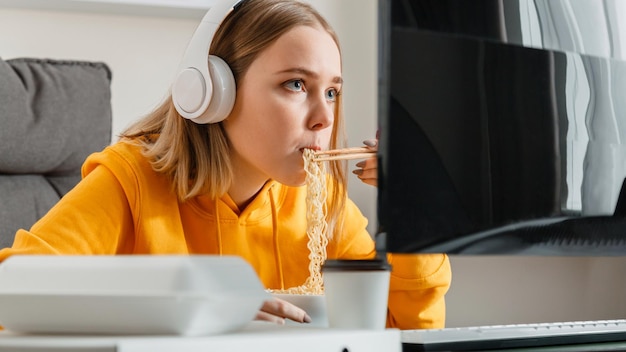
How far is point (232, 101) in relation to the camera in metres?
1.25

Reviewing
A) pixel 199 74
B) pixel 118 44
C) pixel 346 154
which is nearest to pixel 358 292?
pixel 346 154

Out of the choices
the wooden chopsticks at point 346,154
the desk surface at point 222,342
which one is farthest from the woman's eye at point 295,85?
the desk surface at point 222,342

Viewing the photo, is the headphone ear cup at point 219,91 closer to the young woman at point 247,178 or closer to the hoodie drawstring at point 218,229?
the young woman at point 247,178

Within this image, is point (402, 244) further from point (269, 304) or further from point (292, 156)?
point (292, 156)

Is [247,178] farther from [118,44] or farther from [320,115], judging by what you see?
[118,44]

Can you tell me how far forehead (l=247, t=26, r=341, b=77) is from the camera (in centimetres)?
127

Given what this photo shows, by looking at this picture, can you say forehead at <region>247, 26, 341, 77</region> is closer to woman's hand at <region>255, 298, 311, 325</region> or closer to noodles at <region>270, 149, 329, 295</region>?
noodles at <region>270, 149, 329, 295</region>

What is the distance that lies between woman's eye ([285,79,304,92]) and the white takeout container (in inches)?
28.7

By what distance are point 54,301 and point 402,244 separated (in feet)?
0.87

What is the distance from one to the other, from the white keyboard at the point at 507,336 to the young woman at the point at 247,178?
0.47 meters

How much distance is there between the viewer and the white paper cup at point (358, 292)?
0.68m

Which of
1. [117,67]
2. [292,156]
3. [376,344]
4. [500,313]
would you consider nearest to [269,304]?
[376,344]

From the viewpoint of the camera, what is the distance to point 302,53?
128 cm

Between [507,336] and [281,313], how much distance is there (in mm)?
219
